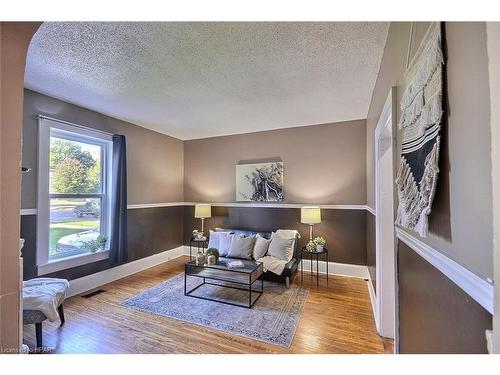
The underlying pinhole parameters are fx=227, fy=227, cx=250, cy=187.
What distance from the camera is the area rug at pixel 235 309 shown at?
2.22 metres

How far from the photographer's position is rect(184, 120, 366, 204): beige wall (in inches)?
143

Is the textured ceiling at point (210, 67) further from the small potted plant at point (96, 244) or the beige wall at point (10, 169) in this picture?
the small potted plant at point (96, 244)

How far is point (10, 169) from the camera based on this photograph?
569mm

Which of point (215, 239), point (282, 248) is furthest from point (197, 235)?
point (282, 248)

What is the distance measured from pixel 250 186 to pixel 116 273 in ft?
8.52

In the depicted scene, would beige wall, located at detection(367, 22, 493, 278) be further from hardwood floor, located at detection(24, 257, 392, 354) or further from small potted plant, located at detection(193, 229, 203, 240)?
small potted plant, located at detection(193, 229, 203, 240)

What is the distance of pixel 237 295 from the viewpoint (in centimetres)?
296

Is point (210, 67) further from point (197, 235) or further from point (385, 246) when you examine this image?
point (197, 235)

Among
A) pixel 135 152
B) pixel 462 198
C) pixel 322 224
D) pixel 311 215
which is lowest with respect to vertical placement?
pixel 322 224

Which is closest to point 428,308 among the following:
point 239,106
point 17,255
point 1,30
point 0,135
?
point 17,255

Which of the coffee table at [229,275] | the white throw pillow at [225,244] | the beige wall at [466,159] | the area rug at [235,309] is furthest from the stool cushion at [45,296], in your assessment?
the beige wall at [466,159]

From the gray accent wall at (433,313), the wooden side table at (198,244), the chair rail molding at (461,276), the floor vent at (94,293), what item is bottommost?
the floor vent at (94,293)

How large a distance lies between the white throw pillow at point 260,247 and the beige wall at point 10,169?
312 cm
